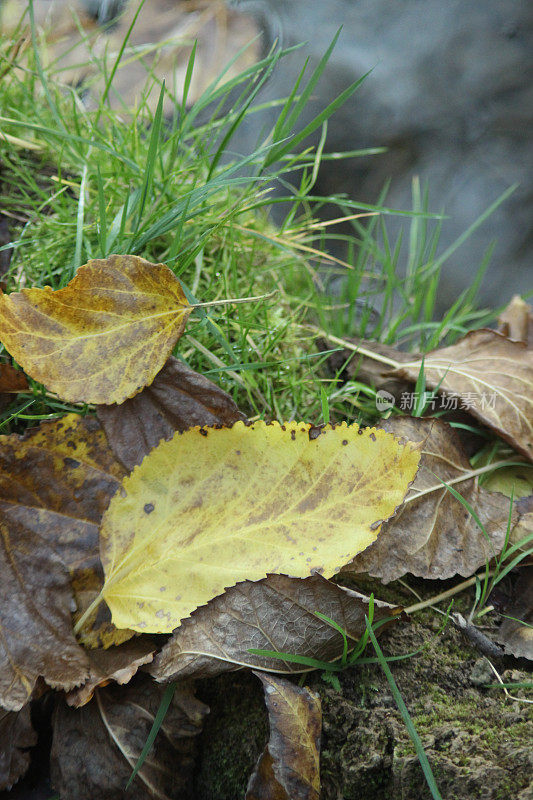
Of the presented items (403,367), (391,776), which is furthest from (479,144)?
(391,776)

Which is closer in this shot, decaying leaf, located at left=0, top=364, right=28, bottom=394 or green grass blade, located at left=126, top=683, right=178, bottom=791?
green grass blade, located at left=126, top=683, right=178, bottom=791

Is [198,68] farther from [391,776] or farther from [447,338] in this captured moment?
[391,776]

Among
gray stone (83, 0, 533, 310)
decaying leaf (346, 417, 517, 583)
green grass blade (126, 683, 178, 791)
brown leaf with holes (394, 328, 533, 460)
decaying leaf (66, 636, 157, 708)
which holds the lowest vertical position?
green grass blade (126, 683, 178, 791)

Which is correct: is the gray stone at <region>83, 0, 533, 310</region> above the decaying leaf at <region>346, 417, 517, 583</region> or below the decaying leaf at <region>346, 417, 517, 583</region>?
above

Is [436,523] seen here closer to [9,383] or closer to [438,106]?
[9,383]

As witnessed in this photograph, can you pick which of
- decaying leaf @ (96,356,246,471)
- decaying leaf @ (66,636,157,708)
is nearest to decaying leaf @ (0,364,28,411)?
decaying leaf @ (96,356,246,471)

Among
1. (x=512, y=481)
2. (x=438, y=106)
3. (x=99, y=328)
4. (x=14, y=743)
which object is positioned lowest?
(x=14, y=743)

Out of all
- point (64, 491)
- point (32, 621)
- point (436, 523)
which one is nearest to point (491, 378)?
point (436, 523)

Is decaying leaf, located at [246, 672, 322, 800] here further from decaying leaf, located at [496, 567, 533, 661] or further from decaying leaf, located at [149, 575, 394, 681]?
decaying leaf, located at [496, 567, 533, 661]
